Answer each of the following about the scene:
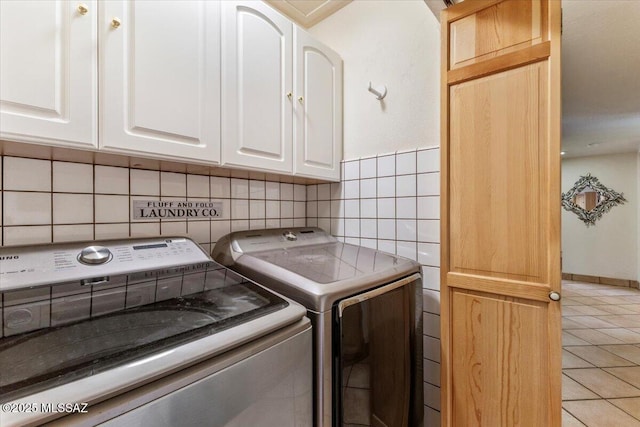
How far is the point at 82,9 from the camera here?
78 cm

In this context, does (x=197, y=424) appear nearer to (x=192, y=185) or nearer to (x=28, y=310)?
(x=28, y=310)

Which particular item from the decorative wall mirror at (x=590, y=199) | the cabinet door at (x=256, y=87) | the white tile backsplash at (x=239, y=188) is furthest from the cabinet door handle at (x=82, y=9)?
the decorative wall mirror at (x=590, y=199)

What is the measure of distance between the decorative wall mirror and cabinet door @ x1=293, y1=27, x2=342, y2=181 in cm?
611

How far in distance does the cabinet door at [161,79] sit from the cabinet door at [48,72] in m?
0.04

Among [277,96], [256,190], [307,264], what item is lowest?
[307,264]

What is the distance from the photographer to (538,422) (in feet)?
3.24

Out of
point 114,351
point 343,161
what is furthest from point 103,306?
point 343,161

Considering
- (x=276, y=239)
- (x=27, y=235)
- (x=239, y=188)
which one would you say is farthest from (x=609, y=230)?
(x=27, y=235)

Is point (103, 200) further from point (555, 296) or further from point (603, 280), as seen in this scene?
point (603, 280)

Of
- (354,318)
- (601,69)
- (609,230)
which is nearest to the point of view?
(354,318)

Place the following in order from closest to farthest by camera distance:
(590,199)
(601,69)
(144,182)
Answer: (144,182)
(601,69)
(590,199)

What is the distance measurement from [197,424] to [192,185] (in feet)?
3.41

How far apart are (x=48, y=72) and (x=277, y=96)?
0.80 meters

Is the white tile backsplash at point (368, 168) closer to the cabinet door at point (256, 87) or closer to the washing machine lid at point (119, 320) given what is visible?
the cabinet door at point (256, 87)
